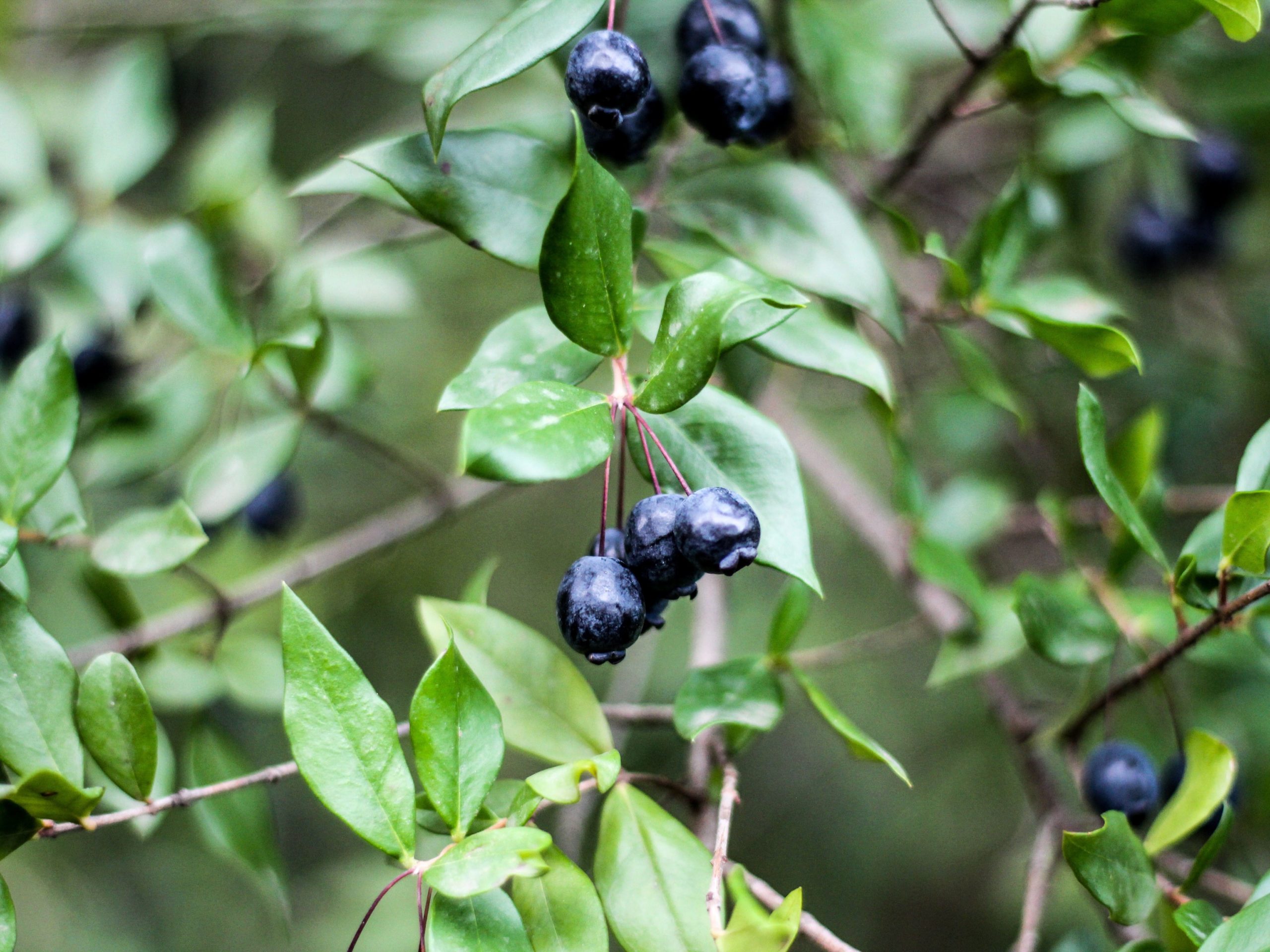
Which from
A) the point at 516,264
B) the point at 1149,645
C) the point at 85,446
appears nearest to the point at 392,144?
the point at 516,264

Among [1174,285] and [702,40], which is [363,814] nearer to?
[702,40]

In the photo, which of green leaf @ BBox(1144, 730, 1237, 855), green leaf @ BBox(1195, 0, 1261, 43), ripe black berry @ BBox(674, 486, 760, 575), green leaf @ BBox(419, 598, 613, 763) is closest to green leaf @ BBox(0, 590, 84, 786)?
green leaf @ BBox(419, 598, 613, 763)

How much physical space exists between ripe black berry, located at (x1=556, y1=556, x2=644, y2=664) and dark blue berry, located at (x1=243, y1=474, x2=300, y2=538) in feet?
2.99

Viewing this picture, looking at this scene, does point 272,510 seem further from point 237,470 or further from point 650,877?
point 650,877

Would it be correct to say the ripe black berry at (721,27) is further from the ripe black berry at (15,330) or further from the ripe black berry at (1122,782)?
the ripe black berry at (15,330)

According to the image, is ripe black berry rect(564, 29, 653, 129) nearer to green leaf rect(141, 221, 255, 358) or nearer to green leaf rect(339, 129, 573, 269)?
green leaf rect(339, 129, 573, 269)

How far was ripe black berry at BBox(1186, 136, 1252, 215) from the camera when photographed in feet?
4.89

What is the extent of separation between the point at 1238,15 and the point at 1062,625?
504 mm

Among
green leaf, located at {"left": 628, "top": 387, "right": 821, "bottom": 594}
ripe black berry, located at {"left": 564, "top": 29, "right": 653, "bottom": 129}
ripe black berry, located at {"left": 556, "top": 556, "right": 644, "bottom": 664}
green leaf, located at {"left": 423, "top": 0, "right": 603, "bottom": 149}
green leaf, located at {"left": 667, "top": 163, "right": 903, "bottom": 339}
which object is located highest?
green leaf, located at {"left": 423, "top": 0, "right": 603, "bottom": 149}

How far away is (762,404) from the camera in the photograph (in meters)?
1.39

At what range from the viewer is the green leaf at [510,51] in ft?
2.06

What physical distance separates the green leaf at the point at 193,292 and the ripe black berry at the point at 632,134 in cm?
48

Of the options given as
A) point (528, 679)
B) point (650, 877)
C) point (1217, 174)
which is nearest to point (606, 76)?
point (528, 679)

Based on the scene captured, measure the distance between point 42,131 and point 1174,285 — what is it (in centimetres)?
197
